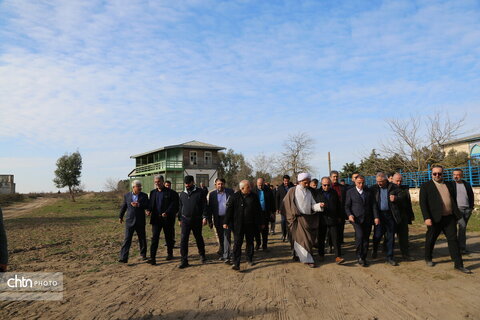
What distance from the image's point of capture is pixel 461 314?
4.00 m

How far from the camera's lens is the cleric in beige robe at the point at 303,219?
21.3 ft

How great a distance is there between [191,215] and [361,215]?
3469 mm

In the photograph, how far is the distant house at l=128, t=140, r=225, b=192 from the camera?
36.6 metres

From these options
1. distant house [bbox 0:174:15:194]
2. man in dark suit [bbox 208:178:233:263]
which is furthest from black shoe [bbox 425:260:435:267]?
distant house [bbox 0:174:15:194]

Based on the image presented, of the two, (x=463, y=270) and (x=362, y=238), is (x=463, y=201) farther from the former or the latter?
(x=362, y=238)

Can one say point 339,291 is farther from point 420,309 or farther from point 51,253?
point 51,253

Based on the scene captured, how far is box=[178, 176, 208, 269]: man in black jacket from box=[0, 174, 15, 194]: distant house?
54867 mm

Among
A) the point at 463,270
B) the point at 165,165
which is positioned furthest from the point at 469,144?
the point at 165,165

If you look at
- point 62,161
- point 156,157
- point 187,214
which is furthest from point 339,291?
point 62,161

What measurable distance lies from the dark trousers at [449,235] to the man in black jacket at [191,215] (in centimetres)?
442

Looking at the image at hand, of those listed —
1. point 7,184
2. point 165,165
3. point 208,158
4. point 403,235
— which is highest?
point 208,158

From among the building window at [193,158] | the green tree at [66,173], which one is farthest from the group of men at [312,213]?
the green tree at [66,173]

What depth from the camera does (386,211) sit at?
6691 millimetres

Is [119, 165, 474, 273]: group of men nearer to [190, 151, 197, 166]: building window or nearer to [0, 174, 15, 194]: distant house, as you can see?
[190, 151, 197, 166]: building window
